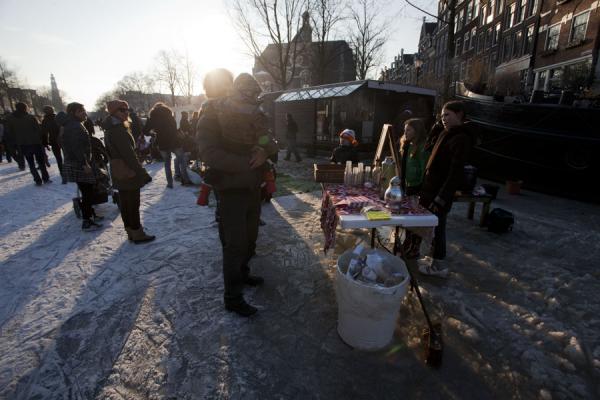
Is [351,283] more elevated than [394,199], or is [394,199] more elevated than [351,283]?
[394,199]

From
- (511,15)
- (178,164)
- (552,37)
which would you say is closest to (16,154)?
(178,164)

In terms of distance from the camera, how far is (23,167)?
10.6 metres

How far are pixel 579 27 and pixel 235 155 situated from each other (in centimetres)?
2417

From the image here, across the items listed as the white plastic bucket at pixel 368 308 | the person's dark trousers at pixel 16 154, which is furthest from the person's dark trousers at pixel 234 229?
the person's dark trousers at pixel 16 154

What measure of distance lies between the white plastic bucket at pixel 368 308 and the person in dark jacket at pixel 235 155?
3.11 ft

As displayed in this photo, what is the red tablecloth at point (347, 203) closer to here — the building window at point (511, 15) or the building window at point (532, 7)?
the building window at point (532, 7)

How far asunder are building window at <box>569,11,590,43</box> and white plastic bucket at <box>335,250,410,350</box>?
22757 mm

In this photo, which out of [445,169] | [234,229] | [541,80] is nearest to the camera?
[234,229]

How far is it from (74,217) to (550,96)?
39.3ft

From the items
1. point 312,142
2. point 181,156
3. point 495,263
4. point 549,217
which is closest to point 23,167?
point 181,156

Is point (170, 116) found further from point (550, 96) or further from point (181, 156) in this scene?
point (550, 96)

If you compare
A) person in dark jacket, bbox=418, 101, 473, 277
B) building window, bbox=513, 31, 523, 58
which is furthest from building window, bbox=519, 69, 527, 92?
person in dark jacket, bbox=418, 101, 473, 277

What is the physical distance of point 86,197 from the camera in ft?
16.3

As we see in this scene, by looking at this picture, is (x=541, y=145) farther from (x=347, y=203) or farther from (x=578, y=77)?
(x=578, y=77)
